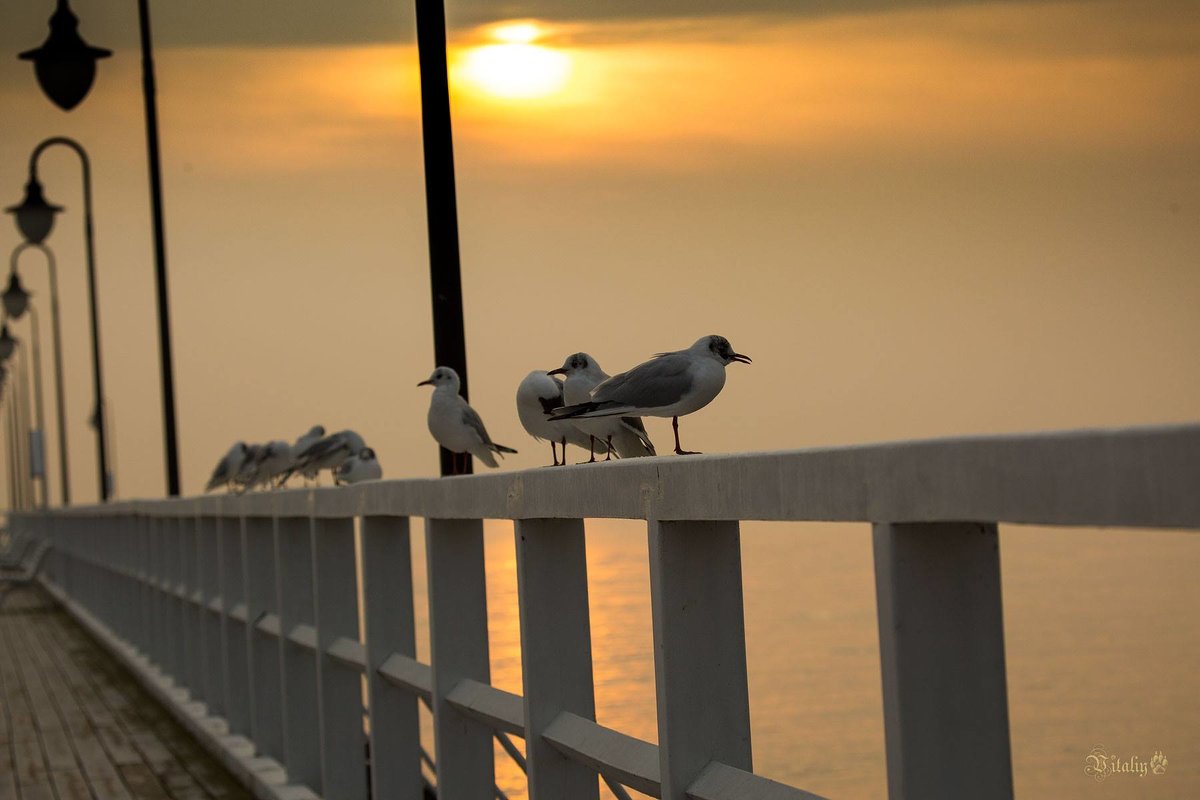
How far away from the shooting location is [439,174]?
21.0 ft

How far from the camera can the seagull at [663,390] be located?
4316 millimetres

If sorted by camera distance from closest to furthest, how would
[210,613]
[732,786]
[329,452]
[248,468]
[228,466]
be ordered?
[732,786], [329,452], [210,613], [248,468], [228,466]

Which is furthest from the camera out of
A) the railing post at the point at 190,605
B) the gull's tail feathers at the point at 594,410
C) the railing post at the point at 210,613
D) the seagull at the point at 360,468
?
the railing post at the point at 190,605

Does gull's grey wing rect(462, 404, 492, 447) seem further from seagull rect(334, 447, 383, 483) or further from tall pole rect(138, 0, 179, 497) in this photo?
tall pole rect(138, 0, 179, 497)

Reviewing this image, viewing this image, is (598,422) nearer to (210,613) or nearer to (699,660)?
(699,660)

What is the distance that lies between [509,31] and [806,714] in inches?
1521

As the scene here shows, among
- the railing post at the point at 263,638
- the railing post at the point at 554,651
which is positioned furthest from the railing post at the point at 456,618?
the railing post at the point at 263,638

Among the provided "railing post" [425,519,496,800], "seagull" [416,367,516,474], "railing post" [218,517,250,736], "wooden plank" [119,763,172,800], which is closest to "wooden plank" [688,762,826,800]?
"railing post" [425,519,496,800]

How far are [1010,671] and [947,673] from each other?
54.5 metres

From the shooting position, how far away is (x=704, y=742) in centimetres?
297

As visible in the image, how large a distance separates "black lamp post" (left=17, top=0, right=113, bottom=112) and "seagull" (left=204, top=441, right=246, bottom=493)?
3286 millimetres

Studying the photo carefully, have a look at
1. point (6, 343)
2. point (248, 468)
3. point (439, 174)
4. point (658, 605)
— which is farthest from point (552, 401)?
point (6, 343)

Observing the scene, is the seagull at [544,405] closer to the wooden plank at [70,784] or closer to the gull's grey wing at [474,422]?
the gull's grey wing at [474,422]

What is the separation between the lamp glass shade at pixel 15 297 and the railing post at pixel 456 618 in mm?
25783
